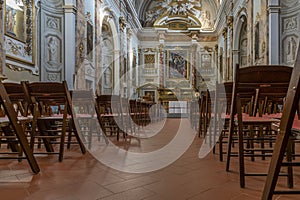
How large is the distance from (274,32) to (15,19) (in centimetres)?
577

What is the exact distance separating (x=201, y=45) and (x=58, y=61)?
11.3 m

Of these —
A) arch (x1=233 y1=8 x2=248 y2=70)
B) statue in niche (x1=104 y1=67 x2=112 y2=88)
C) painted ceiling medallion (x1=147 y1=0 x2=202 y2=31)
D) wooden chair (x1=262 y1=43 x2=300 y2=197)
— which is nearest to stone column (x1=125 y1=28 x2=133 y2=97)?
statue in niche (x1=104 y1=67 x2=112 y2=88)

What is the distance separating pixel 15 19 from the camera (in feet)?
18.6

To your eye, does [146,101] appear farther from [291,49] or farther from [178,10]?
[178,10]

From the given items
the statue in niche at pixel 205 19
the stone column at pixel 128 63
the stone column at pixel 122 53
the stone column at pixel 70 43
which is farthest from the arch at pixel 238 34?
the statue in niche at pixel 205 19

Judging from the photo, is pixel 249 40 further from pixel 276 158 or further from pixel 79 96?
pixel 276 158

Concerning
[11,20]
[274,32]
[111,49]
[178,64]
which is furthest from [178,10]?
[11,20]

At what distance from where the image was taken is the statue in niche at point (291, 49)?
6.70 m

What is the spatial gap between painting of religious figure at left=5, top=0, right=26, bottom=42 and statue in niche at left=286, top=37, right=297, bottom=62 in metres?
5.97

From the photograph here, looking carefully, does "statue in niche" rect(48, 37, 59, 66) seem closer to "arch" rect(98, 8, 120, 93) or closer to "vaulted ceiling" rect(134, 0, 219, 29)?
"arch" rect(98, 8, 120, 93)

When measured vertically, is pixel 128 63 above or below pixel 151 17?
below

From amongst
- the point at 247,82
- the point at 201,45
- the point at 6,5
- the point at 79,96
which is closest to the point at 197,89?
the point at 201,45

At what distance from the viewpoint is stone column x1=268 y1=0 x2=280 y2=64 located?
→ 22.7 ft

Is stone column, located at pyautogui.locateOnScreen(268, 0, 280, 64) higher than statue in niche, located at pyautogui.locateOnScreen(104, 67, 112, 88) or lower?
higher
